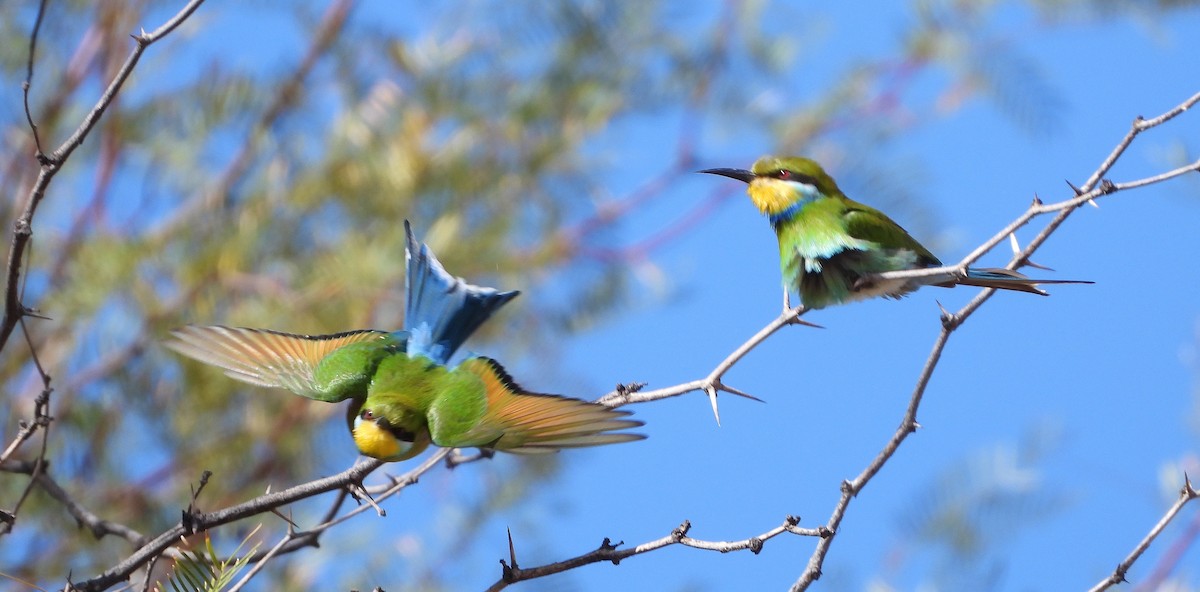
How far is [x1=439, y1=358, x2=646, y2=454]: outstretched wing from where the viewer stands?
811mm

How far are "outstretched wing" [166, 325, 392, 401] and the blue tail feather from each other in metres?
0.04

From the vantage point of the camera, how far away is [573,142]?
1.80m

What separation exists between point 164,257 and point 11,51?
30cm

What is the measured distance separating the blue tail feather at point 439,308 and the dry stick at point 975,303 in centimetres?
38

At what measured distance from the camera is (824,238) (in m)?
1.05

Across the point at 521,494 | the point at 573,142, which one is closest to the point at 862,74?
the point at 573,142

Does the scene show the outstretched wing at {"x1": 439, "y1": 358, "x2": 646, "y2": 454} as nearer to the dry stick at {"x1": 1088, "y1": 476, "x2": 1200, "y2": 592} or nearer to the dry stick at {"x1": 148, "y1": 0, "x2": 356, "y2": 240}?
the dry stick at {"x1": 1088, "y1": 476, "x2": 1200, "y2": 592}

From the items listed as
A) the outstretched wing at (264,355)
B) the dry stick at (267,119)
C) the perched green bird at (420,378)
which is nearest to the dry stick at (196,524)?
the perched green bird at (420,378)

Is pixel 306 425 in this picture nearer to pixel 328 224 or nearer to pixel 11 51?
pixel 328 224

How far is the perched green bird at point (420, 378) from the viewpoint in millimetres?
841

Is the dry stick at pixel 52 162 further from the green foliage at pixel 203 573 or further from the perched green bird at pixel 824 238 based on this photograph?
the perched green bird at pixel 824 238

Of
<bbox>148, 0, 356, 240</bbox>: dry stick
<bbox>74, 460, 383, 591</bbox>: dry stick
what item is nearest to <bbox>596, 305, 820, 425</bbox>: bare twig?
<bbox>74, 460, 383, 591</bbox>: dry stick

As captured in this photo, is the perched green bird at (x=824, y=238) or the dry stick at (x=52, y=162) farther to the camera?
the perched green bird at (x=824, y=238)

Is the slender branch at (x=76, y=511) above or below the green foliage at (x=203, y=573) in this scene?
above
